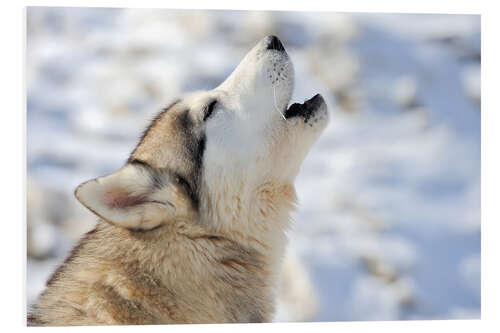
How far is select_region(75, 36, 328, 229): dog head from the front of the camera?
9.95 ft

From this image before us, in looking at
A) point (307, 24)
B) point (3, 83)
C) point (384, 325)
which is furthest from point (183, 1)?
point (384, 325)

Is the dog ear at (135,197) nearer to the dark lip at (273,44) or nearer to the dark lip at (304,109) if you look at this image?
the dark lip at (304,109)

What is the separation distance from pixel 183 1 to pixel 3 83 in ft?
3.73

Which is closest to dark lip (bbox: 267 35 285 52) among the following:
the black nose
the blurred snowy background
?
the black nose

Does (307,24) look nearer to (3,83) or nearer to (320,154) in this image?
(320,154)

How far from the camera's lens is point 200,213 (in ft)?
10.5

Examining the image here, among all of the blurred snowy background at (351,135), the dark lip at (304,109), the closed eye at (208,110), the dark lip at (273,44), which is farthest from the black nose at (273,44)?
the blurred snowy background at (351,135)

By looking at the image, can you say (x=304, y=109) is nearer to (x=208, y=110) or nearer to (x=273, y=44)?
(x=273, y=44)

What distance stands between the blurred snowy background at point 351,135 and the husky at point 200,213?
0.96 metres

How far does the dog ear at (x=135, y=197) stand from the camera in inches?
112

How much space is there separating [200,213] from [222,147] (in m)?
0.33

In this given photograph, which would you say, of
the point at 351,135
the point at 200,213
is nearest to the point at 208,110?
the point at 200,213

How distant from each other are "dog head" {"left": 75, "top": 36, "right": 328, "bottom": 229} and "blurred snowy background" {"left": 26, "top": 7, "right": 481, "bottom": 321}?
2.99 feet

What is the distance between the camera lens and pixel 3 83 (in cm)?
379
